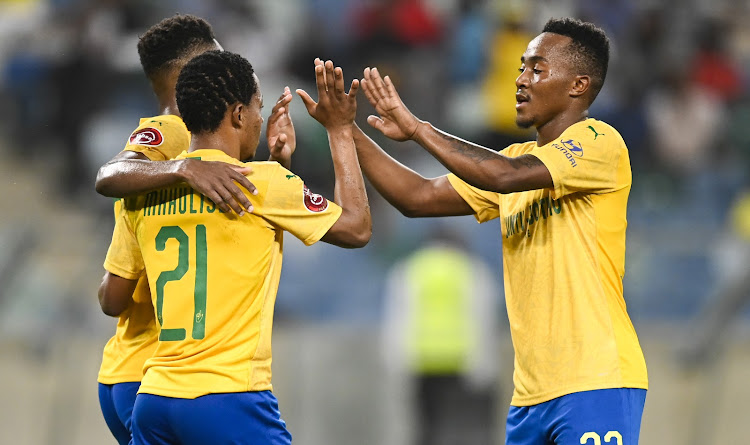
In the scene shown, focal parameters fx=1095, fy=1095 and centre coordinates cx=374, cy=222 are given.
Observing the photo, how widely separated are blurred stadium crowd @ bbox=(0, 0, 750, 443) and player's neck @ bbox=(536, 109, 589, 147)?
4.54 metres

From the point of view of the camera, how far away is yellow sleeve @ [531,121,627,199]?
3.85m

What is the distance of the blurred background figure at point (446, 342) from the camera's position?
8.23 meters

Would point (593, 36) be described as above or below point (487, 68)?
below

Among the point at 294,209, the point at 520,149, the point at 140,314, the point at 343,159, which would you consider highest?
the point at 520,149

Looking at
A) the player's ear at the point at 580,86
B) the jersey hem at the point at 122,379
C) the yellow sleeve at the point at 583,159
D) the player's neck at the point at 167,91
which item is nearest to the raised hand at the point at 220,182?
the player's neck at the point at 167,91

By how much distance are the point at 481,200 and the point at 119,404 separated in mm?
1609

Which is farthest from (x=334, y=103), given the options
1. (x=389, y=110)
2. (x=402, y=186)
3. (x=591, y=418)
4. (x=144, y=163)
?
(x=591, y=418)

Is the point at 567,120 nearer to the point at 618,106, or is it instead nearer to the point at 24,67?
the point at 618,106

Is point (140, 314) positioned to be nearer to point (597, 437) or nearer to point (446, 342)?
point (597, 437)

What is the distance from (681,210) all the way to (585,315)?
5794 millimetres

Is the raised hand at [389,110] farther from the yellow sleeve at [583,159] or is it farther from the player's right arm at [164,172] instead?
the player's right arm at [164,172]

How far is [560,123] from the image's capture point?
164 inches

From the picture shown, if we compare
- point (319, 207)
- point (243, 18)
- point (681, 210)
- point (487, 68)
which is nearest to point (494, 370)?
point (681, 210)

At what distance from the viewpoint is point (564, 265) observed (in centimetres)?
393
